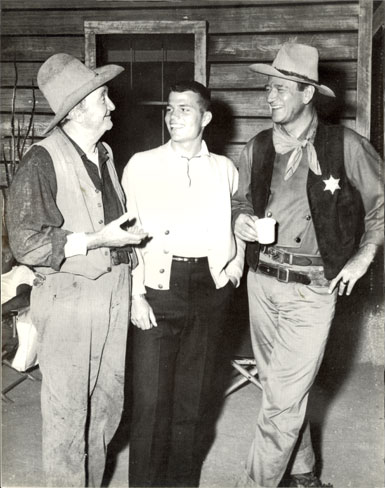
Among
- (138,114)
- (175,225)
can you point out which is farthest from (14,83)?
(138,114)

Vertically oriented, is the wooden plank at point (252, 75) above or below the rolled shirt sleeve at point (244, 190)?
above

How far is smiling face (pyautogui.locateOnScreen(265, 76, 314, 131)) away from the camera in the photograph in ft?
10.6

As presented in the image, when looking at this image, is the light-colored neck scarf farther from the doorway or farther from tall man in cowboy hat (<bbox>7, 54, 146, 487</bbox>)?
the doorway

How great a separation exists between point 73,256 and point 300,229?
1250 mm

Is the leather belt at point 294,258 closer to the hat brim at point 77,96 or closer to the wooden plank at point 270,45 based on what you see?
the hat brim at point 77,96

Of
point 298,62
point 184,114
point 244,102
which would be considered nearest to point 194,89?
point 184,114

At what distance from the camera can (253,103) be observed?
18.0ft

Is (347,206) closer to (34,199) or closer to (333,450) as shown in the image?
(34,199)

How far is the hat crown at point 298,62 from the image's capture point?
328cm

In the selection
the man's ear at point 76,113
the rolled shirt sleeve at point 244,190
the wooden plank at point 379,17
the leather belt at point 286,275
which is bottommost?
the leather belt at point 286,275

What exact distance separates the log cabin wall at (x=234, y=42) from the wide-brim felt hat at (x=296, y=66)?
2134 millimetres

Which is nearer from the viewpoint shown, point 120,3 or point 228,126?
point 120,3

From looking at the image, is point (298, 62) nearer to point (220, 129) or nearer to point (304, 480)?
point (220, 129)

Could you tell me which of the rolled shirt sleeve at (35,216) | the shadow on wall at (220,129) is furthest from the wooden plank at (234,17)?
the rolled shirt sleeve at (35,216)
